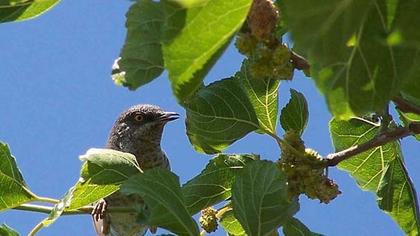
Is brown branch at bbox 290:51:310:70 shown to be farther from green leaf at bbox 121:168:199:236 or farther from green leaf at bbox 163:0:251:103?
green leaf at bbox 163:0:251:103

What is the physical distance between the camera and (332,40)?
161cm

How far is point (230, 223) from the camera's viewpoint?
10.9ft

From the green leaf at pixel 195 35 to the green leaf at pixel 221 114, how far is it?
133 cm

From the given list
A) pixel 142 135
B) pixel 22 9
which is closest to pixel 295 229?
pixel 22 9

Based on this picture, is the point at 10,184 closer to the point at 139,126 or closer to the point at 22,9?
the point at 22,9

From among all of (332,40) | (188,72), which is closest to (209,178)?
(188,72)

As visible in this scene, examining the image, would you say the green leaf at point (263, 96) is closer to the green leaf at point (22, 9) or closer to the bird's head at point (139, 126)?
the green leaf at point (22, 9)

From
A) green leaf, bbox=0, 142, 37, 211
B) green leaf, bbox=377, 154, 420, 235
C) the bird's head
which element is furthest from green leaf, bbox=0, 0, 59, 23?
the bird's head

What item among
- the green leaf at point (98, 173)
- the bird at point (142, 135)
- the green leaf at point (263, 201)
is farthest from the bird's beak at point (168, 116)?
the green leaf at point (263, 201)

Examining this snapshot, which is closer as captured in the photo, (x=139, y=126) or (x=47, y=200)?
(x=47, y=200)

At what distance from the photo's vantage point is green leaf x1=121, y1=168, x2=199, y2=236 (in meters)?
2.69

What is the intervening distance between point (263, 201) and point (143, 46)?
2.15 feet

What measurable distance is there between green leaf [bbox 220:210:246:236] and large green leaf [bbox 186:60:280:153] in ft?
0.80

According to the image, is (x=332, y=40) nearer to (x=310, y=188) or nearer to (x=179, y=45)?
(x=179, y=45)
